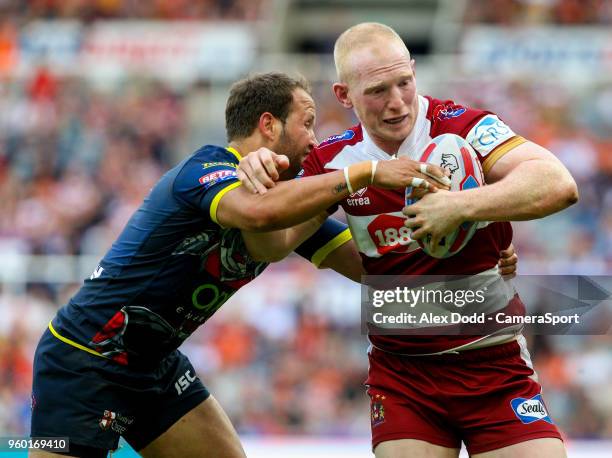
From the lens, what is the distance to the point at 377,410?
17.1ft

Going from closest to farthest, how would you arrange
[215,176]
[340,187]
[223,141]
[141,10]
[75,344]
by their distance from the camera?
[340,187]
[215,176]
[75,344]
[223,141]
[141,10]

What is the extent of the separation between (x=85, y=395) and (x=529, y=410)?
2210 mm

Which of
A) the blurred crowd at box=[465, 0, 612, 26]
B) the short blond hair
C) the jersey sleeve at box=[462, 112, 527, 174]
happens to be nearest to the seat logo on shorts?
the jersey sleeve at box=[462, 112, 527, 174]

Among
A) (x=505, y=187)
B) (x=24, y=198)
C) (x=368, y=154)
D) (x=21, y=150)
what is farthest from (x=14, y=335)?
(x=505, y=187)

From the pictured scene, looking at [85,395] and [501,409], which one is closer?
[501,409]

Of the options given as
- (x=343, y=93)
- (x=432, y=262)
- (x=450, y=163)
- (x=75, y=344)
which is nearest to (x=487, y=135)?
(x=450, y=163)

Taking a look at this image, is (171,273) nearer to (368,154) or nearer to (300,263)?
(368,154)

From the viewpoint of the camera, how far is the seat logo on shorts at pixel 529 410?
5014 mm

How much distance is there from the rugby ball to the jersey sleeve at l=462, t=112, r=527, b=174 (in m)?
0.03

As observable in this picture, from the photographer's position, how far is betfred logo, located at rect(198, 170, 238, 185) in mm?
5243

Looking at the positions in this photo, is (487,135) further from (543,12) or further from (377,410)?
(543,12)

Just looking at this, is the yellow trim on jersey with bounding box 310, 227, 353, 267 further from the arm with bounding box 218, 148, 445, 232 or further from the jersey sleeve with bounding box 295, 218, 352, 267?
the arm with bounding box 218, 148, 445, 232

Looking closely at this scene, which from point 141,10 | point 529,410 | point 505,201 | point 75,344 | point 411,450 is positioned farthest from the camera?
point 141,10

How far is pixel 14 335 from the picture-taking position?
41.4 ft
